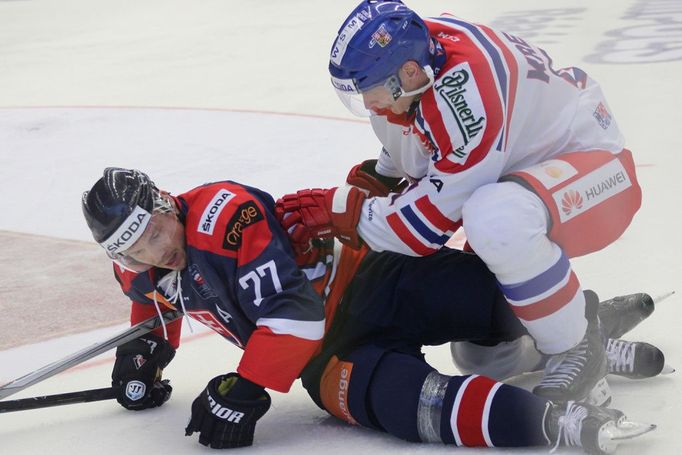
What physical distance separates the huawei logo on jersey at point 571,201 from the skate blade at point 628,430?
47cm

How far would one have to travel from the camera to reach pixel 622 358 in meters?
2.37

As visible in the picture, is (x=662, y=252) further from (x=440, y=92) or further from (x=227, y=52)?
(x=227, y=52)

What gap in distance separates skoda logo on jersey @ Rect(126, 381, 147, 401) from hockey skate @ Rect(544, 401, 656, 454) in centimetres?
91

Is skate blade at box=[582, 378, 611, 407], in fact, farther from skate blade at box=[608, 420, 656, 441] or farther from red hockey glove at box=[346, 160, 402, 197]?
red hockey glove at box=[346, 160, 402, 197]

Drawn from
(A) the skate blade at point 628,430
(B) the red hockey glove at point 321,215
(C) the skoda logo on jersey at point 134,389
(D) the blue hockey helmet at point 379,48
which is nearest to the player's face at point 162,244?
(B) the red hockey glove at point 321,215

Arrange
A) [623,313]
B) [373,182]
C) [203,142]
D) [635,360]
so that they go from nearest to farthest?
[635,360] < [623,313] < [373,182] < [203,142]

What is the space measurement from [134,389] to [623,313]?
3.59ft

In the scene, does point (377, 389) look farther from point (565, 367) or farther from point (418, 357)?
point (565, 367)

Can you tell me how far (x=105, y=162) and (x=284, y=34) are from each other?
3565mm

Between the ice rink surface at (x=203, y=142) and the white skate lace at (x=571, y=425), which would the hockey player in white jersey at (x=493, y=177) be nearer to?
the white skate lace at (x=571, y=425)

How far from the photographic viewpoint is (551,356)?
7.54ft

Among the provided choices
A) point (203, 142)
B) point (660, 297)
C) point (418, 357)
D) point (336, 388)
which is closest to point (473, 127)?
point (418, 357)

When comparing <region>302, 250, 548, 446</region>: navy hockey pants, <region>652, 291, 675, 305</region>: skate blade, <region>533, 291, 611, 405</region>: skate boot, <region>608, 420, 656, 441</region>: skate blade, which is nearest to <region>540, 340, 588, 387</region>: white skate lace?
<region>533, 291, 611, 405</region>: skate boot

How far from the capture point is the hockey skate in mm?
1934
